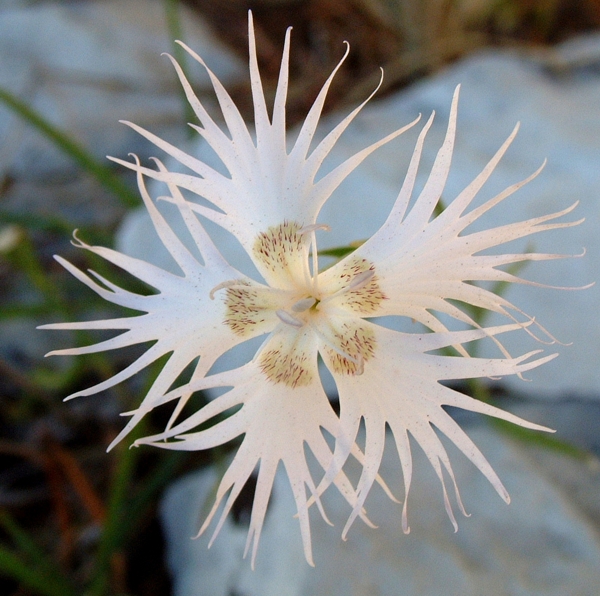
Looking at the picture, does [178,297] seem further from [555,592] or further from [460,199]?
[555,592]

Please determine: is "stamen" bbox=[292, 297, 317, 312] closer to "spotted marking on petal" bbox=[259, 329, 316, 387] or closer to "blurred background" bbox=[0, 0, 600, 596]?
"spotted marking on petal" bbox=[259, 329, 316, 387]

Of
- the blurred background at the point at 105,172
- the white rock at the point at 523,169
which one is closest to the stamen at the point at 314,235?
the blurred background at the point at 105,172

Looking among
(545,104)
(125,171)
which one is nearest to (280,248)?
(545,104)

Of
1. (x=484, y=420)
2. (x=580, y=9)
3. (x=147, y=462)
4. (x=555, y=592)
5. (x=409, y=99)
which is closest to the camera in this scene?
(x=555, y=592)

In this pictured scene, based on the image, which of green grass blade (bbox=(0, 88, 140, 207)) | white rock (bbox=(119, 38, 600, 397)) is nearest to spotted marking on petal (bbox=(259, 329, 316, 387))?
white rock (bbox=(119, 38, 600, 397))

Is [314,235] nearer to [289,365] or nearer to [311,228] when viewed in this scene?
[311,228]

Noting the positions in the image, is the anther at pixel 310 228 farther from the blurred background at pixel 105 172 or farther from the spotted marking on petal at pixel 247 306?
the blurred background at pixel 105 172
